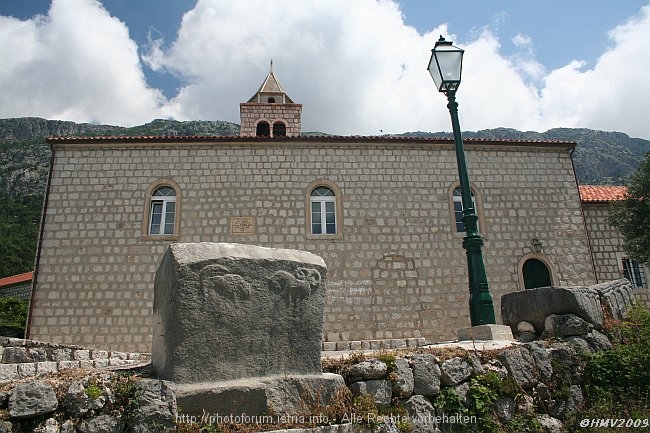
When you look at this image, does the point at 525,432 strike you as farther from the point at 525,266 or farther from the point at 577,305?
the point at 525,266

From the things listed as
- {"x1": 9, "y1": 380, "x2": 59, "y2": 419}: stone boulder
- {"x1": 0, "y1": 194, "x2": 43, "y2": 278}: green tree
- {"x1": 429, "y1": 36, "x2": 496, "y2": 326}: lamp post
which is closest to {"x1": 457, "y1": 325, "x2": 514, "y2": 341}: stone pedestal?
{"x1": 429, "y1": 36, "x2": 496, "y2": 326}: lamp post

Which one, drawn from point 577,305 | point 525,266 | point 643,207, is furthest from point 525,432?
point 643,207

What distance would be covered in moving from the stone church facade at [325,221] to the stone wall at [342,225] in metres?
0.04

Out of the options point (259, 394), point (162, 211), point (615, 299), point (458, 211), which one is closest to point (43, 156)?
point (162, 211)

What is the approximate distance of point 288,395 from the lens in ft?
12.3

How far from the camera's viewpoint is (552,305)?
5672 mm

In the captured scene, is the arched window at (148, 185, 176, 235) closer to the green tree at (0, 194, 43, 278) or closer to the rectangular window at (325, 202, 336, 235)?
the rectangular window at (325, 202, 336, 235)

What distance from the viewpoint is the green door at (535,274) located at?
1434 cm

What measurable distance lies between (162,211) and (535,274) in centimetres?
1203

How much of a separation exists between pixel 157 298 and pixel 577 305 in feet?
15.8

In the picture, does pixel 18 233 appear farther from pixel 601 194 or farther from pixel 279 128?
pixel 601 194

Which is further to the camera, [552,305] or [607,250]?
[607,250]

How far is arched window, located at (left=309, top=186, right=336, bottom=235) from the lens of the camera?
14.4 metres

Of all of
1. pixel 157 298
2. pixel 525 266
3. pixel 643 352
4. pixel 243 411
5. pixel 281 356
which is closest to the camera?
pixel 243 411
